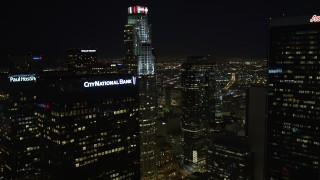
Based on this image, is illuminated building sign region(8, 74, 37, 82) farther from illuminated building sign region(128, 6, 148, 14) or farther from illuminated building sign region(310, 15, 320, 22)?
illuminated building sign region(310, 15, 320, 22)

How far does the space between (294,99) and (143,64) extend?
61.0 metres

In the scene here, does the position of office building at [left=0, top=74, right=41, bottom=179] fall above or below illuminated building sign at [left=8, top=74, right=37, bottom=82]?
below

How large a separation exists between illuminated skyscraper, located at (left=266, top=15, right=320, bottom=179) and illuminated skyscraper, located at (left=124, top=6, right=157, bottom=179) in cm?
4833

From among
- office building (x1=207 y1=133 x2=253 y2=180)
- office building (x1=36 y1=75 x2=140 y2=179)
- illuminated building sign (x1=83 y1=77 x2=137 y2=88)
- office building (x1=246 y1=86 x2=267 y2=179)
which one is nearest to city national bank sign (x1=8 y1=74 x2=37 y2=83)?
office building (x1=36 y1=75 x2=140 y2=179)

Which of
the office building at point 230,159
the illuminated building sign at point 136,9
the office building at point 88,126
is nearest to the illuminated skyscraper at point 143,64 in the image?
the illuminated building sign at point 136,9

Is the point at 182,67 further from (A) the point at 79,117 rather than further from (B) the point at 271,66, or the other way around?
(A) the point at 79,117

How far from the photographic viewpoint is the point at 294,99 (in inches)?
3039

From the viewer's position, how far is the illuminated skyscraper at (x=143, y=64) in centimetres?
11895

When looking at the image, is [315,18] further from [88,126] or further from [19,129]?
[19,129]

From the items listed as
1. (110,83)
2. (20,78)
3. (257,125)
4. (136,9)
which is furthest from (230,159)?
(20,78)

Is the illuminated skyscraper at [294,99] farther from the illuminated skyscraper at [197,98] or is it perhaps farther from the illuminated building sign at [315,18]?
the illuminated skyscraper at [197,98]

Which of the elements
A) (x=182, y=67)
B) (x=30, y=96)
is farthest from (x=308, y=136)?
(x=182, y=67)

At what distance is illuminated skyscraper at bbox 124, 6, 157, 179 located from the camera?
119 metres

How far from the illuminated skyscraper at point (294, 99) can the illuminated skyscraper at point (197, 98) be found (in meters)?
71.6
